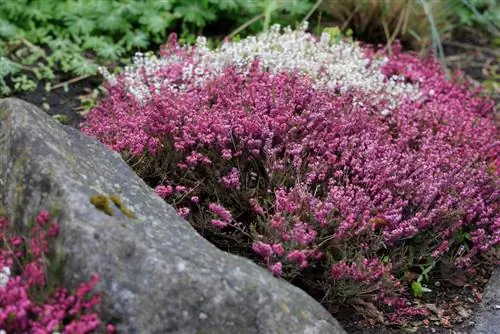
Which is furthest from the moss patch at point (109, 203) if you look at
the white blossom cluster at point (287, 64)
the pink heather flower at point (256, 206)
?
the white blossom cluster at point (287, 64)

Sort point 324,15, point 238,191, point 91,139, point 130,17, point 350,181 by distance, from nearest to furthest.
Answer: point 91,139
point 238,191
point 350,181
point 130,17
point 324,15

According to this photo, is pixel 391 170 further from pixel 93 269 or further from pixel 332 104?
pixel 93 269

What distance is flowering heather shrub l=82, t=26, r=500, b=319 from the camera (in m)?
3.13

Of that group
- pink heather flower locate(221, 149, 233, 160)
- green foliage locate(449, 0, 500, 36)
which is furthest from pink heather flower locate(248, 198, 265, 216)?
green foliage locate(449, 0, 500, 36)

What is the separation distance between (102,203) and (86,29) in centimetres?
346

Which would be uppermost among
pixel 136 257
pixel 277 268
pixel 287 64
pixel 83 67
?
pixel 136 257

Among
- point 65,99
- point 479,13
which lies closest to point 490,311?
A: point 65,99

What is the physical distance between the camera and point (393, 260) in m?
3.41

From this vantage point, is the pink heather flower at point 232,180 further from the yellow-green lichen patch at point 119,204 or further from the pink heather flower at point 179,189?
the yellow-green lichen patch at point 119,204

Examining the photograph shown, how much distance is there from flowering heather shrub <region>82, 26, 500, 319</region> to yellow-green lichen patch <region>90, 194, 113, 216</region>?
2.23ft

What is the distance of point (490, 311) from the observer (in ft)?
11.3

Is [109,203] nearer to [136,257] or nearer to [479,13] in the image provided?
[136,257]

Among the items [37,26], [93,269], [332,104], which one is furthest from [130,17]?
[93,269]

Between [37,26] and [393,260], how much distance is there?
156 inches
